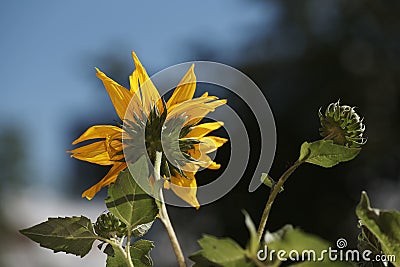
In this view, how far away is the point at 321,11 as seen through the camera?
7898mm

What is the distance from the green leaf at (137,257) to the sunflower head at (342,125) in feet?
0.31

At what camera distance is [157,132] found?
33 cm

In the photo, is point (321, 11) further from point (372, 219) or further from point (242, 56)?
point (372, 219)

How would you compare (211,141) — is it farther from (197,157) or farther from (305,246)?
(305,246)

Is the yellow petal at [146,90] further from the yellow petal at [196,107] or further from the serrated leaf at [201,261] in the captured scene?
the serrated leaf at [201,261]

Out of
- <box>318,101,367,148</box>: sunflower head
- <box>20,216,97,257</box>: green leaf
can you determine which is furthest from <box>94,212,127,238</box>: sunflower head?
<box>318,101,367,148</box>: sunflower head

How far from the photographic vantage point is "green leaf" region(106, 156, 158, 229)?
0.85ft

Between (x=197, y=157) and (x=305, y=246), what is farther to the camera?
(x=197, y=157)

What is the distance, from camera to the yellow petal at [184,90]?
344mm

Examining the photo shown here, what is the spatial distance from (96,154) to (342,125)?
0.11 meters

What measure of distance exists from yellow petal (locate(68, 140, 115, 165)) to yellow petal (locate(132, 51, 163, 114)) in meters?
0.03

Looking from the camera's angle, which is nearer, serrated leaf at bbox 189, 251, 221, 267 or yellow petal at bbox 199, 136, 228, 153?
serrated leaf at bbox 189, 251, 221, 267

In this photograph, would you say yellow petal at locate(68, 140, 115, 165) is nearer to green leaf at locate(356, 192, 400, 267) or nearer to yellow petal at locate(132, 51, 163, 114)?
yellow petal at locate(132, 51, 163, 114)

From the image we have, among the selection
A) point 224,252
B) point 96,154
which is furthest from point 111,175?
point 224,252
